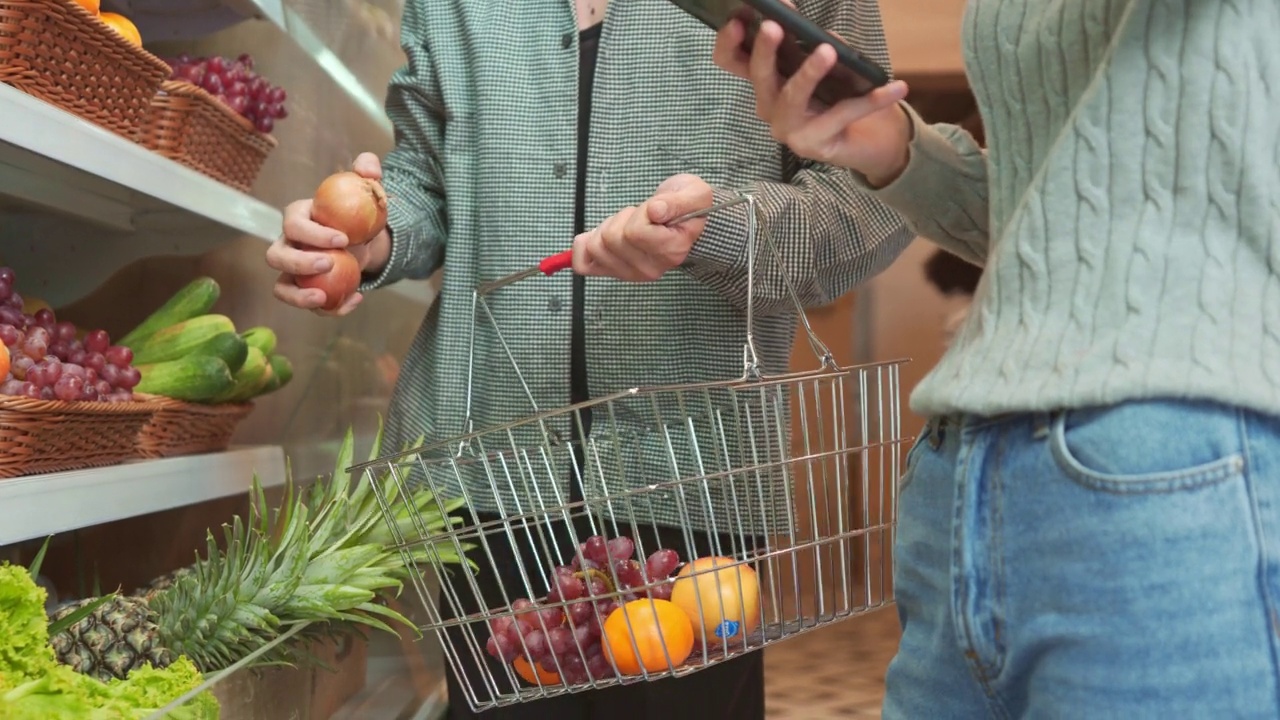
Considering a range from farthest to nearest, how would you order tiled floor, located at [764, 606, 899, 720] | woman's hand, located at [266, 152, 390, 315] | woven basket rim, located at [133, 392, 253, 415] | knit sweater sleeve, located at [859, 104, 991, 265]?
tiled floor, located at [764, 606, 899, 720]
woven basket rim, located at [133, 392, 253, 415]
woman's hand, located at [266, 152, 390, 315]
knit sweater sleeve, located at [859, 104, 991, 265]

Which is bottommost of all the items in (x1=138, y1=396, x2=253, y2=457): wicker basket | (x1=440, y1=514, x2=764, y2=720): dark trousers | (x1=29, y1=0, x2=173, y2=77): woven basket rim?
(x1=440, y1=514, x2=764, y2=720): dark trousers

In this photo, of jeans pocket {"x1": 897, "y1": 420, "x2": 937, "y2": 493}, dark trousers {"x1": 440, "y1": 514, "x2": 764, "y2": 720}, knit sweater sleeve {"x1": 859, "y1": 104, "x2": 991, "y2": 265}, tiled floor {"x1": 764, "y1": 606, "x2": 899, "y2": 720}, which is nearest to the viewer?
jeans pocket {"x1": 897, "y1": 420, "x2": 937, "y2": 493}

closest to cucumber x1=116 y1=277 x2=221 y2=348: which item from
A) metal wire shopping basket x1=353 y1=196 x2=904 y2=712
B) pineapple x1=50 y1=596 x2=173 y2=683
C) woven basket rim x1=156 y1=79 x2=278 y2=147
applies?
woven basket rim x1=156 y1=79 x2=278 y2=147

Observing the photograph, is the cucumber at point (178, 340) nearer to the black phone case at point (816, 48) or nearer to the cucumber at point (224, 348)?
the cucumber at point (224, 348)

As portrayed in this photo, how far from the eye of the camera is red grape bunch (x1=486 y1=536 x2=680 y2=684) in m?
0.91

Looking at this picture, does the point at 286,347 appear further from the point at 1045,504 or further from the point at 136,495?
the point at 1045,504

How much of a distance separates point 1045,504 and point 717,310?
2.37ft

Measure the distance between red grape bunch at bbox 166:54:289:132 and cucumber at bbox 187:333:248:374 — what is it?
0.32m

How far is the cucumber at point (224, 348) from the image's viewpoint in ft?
5.01

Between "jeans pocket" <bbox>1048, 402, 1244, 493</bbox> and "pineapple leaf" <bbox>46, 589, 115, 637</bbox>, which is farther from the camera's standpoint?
"pineapple leaf" <bbox>46, 589, 115, 637</bbox>

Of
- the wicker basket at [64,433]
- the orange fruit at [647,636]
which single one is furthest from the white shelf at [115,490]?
the orange fruit at [647,636]

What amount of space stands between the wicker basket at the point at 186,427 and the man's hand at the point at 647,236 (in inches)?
26.3

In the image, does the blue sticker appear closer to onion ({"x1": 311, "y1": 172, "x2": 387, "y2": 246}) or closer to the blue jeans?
the blue jeans

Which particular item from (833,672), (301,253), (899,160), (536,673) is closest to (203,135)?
(301,253)
